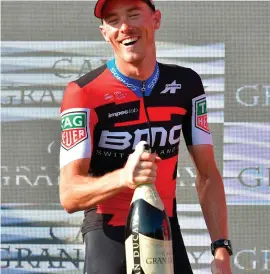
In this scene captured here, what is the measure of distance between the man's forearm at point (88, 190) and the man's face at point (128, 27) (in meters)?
0.48

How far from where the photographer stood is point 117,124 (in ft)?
9.61

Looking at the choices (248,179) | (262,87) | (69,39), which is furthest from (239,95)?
(69,39)

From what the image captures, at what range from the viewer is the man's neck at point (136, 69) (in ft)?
9.73

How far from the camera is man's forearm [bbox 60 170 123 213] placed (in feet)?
8.13

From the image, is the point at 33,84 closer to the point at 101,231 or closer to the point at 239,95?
the point at 239,95

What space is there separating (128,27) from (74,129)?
40 centimetres

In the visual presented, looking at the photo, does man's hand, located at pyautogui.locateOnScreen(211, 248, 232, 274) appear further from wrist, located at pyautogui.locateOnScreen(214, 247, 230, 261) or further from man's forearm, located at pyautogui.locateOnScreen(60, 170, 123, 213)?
man's forearm, located at pyautogui.locateOnScreen(60, 170, 123, 213)

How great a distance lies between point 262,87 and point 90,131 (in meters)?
2.39

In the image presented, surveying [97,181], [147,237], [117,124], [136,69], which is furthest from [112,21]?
[147,237]

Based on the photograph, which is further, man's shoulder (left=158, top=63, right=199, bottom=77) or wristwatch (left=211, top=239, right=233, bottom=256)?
man's shoulder (left=158, top=63, right=199, bottom=77)

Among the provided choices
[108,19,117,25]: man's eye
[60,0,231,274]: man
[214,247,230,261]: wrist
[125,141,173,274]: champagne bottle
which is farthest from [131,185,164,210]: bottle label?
[108,19,117,25]: man's eye

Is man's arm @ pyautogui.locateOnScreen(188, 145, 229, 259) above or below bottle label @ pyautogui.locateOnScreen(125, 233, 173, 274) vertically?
above

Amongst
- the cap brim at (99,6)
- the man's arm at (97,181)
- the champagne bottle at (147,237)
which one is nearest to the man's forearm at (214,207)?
the man's arm at (97,181)

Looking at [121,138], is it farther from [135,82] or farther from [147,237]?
[147,237]
